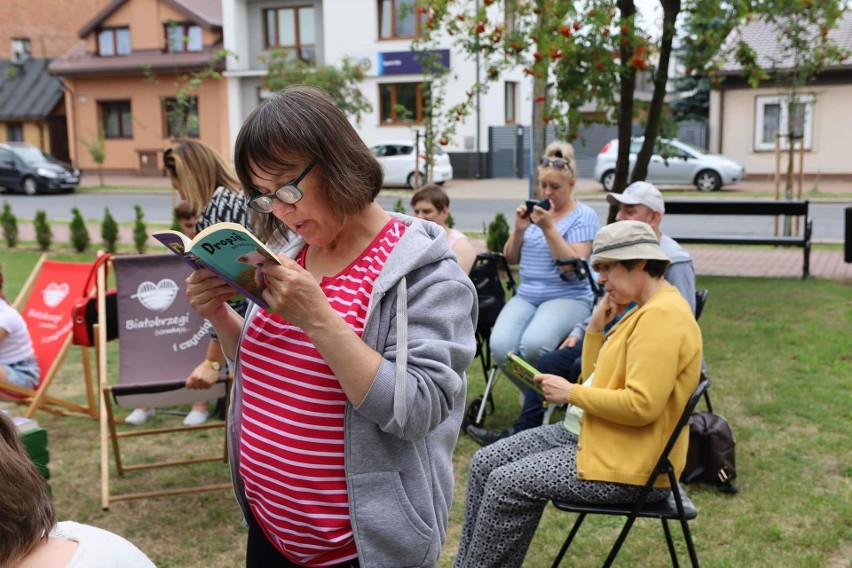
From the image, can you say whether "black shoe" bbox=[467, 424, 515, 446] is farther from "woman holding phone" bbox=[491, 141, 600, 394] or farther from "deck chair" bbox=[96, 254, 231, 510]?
"deck chair" bbox=[96, 254, 231, 510]

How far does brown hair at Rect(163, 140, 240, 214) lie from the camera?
4359 mm

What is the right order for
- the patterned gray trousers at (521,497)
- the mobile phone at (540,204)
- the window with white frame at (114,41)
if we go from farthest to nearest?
the window with white frame at (114,41) < the mobile phone at (540,204) < the patterned gray trousers at (521,497)

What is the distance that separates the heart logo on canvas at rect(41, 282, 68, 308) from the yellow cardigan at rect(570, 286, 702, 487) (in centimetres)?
392

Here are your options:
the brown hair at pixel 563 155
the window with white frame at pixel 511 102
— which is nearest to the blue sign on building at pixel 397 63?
the window with white frame at pixel 511 102

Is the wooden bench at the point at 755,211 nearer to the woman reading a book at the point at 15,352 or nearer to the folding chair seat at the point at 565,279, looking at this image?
the folding chair seat at the point at 565,279

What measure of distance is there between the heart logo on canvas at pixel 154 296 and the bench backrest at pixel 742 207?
6.60 meters

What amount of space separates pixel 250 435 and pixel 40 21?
141 ft

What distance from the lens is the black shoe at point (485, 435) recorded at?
487cm

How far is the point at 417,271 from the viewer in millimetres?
1756

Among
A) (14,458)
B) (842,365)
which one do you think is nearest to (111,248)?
(842,365)

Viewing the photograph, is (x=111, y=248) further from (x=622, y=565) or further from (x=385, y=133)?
(x=385, y=133)

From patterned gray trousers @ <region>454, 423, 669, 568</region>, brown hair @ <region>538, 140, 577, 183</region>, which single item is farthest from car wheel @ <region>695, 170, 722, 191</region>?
patterned gray trousers @ <region>454, 423, 669, 568</region>

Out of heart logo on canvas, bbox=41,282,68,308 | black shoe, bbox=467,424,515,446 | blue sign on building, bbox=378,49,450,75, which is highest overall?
blue sign on building, bbox=378,49,450,75

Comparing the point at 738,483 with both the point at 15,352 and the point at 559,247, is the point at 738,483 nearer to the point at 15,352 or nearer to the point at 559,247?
the point at 559,247
